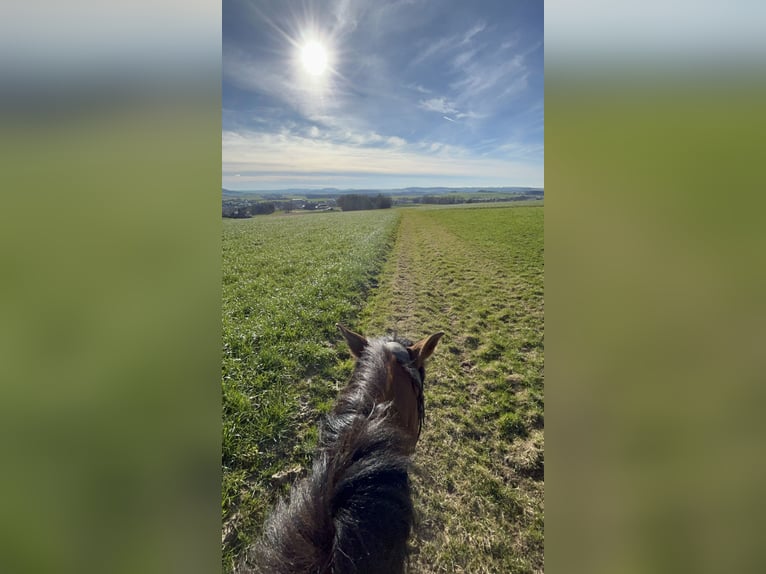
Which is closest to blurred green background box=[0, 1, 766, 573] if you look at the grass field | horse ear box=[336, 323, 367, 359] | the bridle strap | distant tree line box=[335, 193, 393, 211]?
the bridle strap

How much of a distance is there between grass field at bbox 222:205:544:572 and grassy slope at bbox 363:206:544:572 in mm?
13

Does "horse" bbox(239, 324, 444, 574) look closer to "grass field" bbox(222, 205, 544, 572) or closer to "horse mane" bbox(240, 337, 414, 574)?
"horse mane" bbox(240, 337, 414, 574)

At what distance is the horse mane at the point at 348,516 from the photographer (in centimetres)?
95

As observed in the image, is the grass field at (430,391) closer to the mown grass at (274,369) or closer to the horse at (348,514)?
the mown grass at (274,369)

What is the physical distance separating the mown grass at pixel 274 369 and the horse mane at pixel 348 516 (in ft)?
5.83

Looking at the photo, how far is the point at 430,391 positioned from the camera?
13.3ft

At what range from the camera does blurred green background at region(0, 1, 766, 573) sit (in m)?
0.64
